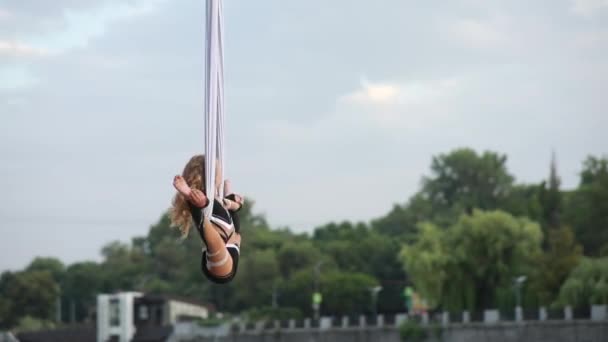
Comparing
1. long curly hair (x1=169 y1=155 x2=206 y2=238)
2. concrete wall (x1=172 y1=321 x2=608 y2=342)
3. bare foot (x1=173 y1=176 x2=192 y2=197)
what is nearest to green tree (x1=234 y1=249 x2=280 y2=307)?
concrete wall (x1=172 y1=321 x2=608 y2=342)

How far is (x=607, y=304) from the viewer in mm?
101875

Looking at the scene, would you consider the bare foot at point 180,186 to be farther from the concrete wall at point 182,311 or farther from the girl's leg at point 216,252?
the concrete wall at point 182,311

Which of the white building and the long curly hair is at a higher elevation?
the white building

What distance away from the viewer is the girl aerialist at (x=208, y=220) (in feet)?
63.6

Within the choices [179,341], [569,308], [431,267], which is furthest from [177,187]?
[179,341]

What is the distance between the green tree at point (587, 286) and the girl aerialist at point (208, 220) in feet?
281

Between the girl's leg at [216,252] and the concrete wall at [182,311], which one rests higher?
the concrete wall at [182,311]

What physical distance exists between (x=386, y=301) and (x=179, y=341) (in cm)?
3209

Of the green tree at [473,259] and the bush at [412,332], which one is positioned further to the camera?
the green tree at [473,259]

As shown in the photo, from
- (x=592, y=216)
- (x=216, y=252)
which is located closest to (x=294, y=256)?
(x=592, y=216)

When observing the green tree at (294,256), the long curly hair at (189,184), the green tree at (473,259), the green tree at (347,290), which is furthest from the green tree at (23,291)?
the long curly hair at (189,184)

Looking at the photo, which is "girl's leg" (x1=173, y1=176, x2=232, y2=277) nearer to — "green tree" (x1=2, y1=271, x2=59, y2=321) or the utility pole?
the utility pole

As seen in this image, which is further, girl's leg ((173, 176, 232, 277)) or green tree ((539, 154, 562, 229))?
green tree ((539, 154, 562, 229))

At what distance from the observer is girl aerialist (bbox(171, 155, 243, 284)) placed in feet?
63.6
